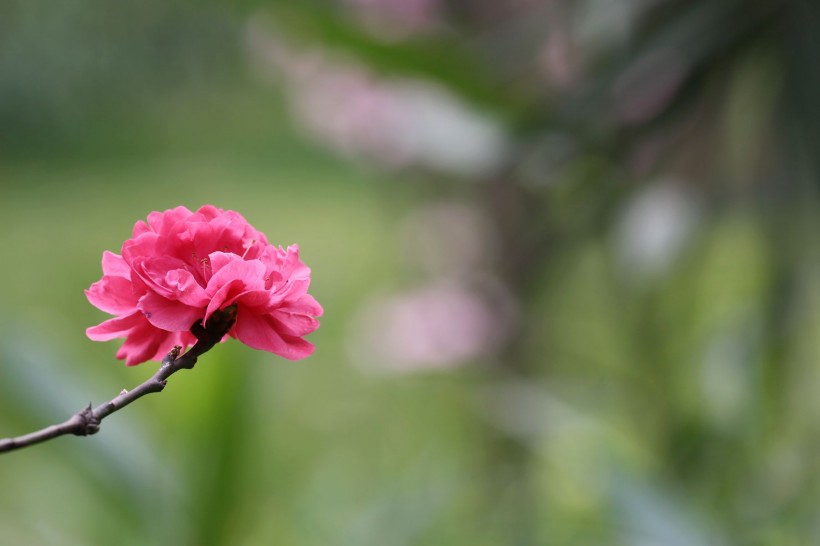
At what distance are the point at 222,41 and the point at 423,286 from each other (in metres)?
4.79

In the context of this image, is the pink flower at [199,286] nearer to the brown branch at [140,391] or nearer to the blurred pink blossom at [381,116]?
the brown branch at [140,391]

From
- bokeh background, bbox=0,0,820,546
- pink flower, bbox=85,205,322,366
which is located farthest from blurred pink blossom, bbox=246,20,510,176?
pink flower, bbox=85,205,322,366

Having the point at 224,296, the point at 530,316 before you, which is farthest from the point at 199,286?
the point at 530,316

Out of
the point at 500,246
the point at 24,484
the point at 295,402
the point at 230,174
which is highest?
the point at 230,174

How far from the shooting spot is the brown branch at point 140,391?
0.78 feet

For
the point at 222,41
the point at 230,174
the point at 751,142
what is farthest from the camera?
the point at 222,41

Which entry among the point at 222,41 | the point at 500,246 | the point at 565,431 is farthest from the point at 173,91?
the point at 565,431

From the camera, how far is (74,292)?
2.87 metres

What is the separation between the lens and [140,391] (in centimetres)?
24

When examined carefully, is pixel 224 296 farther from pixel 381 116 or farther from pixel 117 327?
pixel 381 116

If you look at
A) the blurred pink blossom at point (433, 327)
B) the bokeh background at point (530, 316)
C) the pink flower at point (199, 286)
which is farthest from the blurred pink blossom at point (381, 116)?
the pink flower at point (199, 286)

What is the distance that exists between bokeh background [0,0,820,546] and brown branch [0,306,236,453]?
0.46m

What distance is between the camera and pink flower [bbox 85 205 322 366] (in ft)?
0.87

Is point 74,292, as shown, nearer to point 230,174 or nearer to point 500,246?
point 500,246
